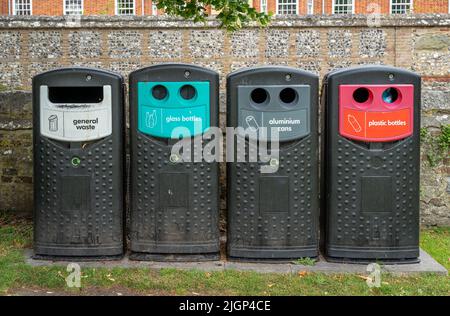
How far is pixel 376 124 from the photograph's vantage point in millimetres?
4055

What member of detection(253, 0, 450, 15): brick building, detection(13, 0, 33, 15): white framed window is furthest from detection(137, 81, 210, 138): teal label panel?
detection(13, 0, 33, 15): white framed window

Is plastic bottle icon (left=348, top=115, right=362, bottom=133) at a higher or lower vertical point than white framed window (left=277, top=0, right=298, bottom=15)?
lower

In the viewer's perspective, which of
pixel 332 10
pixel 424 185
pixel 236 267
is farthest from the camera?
pixel 332 10

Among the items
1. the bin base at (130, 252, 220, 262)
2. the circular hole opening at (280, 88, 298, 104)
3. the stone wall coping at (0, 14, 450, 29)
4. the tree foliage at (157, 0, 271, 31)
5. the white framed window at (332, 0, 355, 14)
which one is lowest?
the bin base at (130, 252, 220, 262)

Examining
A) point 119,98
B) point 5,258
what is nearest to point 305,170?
point 119,98

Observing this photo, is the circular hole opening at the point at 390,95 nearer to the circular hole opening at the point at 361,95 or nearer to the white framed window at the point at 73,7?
the circular hole opening at the point at 361,95

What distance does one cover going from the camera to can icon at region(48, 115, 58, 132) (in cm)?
414

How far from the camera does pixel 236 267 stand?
4.08 meters

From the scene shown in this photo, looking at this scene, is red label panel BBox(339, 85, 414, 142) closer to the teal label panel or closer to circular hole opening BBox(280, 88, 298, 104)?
circular hole opening BBox(280, 88, 298, 104)

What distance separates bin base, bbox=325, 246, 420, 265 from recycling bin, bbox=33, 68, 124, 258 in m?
1.81

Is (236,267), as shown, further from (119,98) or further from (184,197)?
(119,98)

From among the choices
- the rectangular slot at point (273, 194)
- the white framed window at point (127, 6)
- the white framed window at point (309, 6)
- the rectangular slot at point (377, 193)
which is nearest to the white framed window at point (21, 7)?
the white framed window at point (127, 6)

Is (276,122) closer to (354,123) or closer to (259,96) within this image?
(259,96)

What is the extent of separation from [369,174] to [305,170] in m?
0.50
